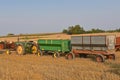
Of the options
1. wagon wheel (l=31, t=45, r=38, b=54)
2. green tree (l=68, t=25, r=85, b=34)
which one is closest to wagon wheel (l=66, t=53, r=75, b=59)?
wagon wheel (l=31, t=45, r=38, b=54)

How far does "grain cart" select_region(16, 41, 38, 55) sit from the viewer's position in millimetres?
24667

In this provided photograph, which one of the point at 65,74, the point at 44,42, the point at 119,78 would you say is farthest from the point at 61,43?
the point at 119,78

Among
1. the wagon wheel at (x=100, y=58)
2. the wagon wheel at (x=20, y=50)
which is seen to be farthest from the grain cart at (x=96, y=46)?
the wagon wheel at (x=20, y=50)

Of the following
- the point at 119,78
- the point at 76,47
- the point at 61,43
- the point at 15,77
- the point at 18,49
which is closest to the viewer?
the point at 119,78

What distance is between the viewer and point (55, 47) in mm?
22328

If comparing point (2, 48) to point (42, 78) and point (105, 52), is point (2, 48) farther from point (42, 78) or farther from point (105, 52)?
point (42, 78)

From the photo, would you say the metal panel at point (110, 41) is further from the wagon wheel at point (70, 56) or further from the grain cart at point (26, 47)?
the grain cart at point (26, 47)

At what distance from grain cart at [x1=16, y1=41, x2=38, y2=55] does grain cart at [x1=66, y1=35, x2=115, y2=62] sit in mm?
4935

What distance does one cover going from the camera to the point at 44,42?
23.4 meters

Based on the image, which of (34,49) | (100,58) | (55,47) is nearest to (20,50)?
(34,49)

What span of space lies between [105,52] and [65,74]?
6.88 m

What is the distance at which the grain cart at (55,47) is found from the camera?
71.2ft

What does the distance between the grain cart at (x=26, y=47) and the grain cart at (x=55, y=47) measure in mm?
1036

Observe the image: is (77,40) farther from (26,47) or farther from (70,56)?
(26,47)
